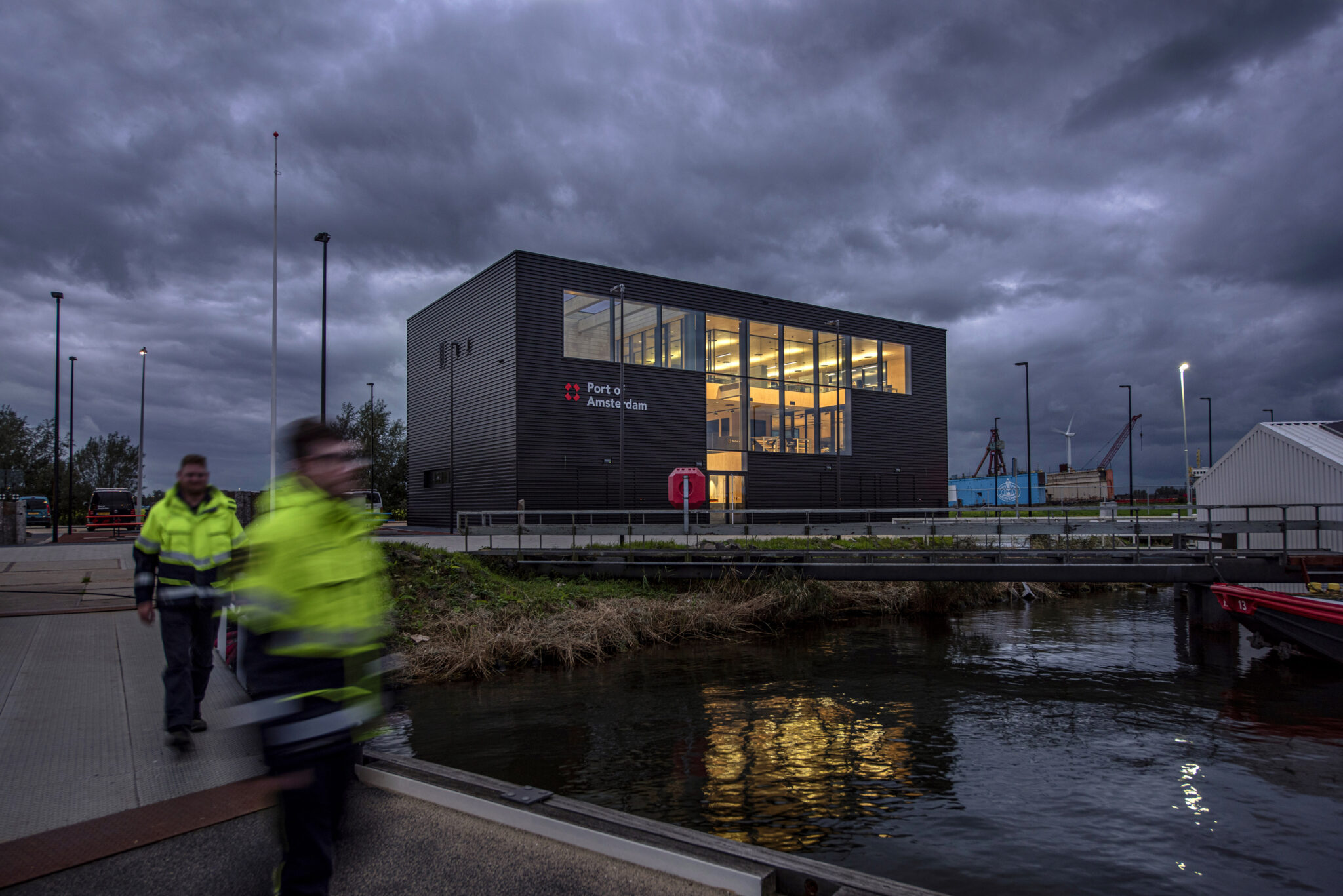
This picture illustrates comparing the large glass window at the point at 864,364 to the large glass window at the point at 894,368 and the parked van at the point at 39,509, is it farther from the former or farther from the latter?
the parked van at the point at 39,509

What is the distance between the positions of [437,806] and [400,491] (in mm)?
42101

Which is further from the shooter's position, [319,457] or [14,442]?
[14,442]

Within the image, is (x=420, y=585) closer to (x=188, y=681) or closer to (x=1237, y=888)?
(x=188, y=681)

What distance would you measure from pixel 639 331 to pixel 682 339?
7.03 ft

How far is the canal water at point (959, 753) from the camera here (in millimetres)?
5504

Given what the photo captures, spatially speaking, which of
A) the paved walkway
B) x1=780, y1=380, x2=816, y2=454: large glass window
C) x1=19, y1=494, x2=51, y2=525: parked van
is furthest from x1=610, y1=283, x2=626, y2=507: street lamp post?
x1=19, y1=494, x2=51, y2=525: parked van

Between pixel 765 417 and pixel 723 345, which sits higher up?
pixel 723 345

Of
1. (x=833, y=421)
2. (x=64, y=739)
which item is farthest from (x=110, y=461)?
(x=64, y=739)

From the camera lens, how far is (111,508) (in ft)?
100

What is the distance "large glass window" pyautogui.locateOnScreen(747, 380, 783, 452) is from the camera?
33.2 m

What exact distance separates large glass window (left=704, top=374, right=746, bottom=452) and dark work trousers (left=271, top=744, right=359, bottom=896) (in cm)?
2967

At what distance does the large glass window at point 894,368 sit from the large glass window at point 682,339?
11.3 m

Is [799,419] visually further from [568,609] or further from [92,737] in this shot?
[92,737]

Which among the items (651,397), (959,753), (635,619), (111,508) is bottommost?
(959,753)
